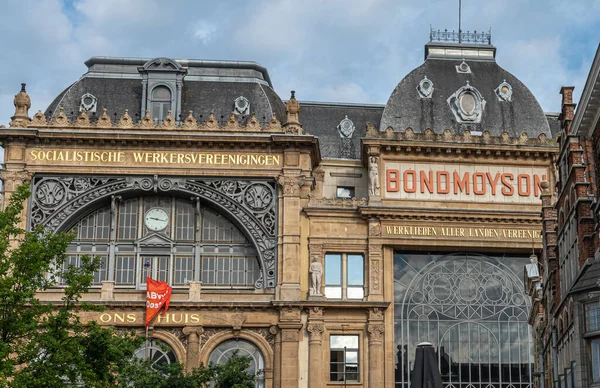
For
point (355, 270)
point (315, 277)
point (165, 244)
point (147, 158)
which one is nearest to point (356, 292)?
point (355, 270)

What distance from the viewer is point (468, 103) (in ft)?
207

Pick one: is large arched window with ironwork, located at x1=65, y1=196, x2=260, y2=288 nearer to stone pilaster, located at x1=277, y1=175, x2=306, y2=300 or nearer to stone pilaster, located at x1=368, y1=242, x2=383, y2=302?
stone pilaster, located at x1=277, y1=175, x2=306, y2=300

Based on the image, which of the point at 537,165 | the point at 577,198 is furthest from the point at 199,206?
the point at 577,198

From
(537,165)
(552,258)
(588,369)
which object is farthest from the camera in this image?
(537,165)

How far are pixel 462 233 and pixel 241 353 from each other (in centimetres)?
1289

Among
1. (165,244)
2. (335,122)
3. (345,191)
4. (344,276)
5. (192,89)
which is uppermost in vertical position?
(192,89)

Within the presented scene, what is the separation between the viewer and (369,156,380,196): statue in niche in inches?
2320

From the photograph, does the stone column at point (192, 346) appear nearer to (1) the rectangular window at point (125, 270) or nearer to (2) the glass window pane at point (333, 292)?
(1) the rectangular window at point (125, 270)

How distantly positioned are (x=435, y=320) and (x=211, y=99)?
1699 centimetres

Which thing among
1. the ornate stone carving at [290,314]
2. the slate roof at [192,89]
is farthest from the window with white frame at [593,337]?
the slate roof at [192,89]

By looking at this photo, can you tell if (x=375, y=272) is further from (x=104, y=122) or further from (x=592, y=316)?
(x=592, y=316)

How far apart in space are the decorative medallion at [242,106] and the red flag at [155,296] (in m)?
11.1

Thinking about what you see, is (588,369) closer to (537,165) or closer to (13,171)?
(537,165)

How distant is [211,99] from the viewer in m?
62.1
